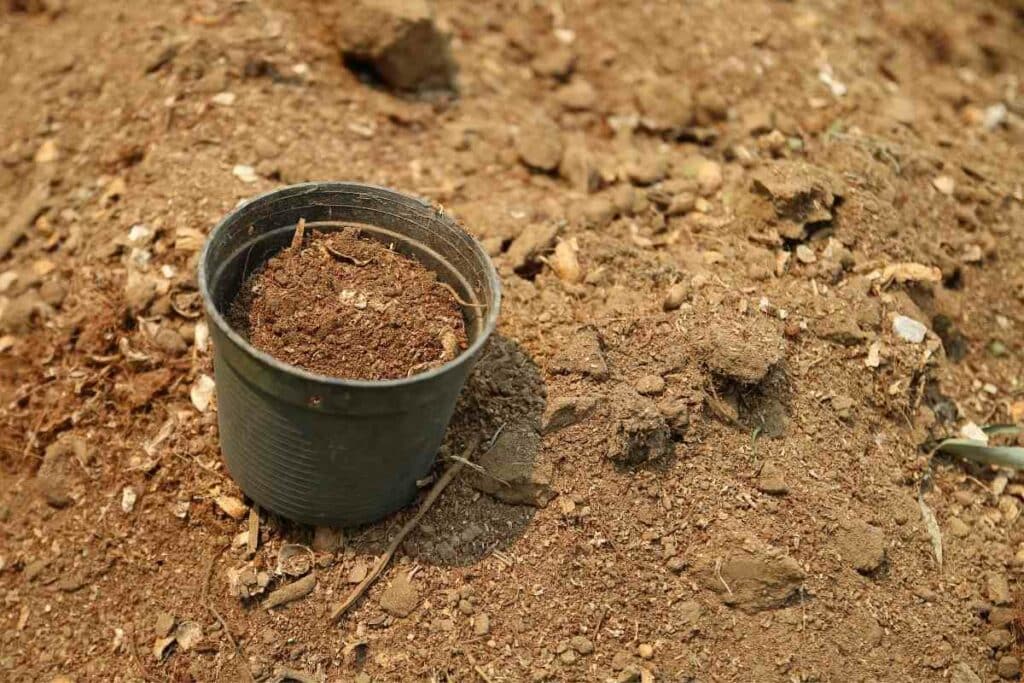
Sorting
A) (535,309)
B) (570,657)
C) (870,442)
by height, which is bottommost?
(570,657)

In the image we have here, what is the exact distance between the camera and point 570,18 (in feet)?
13.5

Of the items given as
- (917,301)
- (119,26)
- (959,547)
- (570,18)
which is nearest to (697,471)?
(959,547)

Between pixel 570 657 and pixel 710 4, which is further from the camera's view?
pixel 710 4

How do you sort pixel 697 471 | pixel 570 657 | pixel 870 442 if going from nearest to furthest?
pixel 570 657
pixel 697 471
pixel 870 442

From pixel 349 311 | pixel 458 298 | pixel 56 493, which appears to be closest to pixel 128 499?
pixel 56 493

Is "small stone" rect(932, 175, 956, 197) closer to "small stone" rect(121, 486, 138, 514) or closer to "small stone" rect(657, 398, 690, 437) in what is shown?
"small stone" rect(657, 398, 690, 437)

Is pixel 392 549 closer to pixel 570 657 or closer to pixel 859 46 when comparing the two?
pixel 570 657

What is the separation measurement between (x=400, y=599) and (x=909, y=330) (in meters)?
1.77

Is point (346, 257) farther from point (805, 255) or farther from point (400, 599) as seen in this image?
point (805, 255)

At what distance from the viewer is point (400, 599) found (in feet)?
7.86

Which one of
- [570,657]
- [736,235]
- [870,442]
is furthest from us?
[736,235]

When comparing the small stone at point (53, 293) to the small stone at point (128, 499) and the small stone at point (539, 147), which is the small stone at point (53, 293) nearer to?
the small stone at point (128, 499)

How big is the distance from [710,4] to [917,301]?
1.77 metres

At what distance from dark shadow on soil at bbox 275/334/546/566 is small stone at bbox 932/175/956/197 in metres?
1.86
